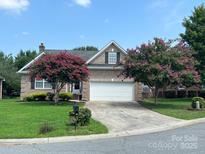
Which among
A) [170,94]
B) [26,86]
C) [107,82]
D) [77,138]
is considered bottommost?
[77,138]

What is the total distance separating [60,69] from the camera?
2656 centimetres

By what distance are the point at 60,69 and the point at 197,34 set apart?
15.9m

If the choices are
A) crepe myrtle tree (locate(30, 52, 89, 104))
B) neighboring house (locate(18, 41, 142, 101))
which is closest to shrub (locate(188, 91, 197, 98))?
neighboring house (locate(18, 41, 142, 101))

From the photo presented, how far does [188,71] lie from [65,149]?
16.3 metres

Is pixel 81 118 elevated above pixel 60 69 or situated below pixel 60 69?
below

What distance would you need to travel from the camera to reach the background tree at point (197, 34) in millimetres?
34750

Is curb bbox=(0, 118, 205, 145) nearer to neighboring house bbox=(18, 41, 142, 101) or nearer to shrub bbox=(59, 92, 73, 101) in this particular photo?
neighboring house bbox=(18, 41, 142, 101)

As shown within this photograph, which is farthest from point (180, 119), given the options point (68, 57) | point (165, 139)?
point (68, 57)

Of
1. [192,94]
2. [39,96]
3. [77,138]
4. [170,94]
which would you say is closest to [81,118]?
[77,138]

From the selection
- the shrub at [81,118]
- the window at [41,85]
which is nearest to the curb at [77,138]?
the shrub at [81,118]

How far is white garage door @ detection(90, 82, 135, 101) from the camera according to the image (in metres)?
33.1

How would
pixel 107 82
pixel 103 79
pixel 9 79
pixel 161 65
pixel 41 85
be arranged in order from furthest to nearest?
1. pixel 9 79
2. pixel 41 85
3. pixel 103 79
4. pixel 107 82
5. pixel 161 65

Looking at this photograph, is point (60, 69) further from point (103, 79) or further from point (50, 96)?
point (103, 79)

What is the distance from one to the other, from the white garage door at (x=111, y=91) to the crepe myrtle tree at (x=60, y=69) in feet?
18.3
